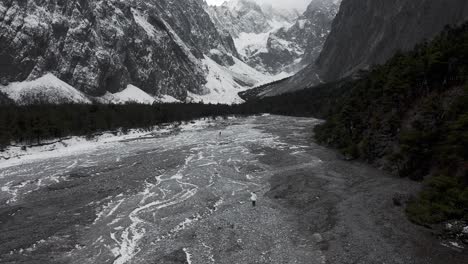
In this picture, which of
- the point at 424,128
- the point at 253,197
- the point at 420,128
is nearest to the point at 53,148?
the point at 253,197

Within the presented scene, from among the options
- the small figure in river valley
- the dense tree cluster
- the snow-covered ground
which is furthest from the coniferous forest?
the small figure in river valley

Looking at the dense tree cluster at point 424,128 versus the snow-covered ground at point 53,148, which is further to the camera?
the snow-covered ground at point 53,148

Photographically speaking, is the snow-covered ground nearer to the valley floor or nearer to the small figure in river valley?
the valley floor

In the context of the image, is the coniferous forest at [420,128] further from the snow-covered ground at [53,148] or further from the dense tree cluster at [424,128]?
the snow-covered ground at [53,148]

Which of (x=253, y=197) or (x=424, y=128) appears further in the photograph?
(x=424, y=128)

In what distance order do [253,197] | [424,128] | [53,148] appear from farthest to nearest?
[53,148], [424,128], [253,197]

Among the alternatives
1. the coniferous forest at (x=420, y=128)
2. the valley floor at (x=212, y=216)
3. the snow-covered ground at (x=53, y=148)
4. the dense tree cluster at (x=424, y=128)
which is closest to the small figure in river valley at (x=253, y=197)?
the valley floor at (x=212, y=216)

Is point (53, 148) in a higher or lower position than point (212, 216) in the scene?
higher

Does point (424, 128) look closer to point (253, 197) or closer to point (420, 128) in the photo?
point (420, 128)

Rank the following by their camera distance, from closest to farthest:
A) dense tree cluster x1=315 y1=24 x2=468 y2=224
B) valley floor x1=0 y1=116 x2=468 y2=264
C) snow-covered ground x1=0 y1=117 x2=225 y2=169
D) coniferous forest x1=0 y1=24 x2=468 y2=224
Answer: valley floor x1=0 y1=116 x2=468 y2=264
dense tree cluster x1=315 y1=24 x2=468 y2=224
coniferous forest x1=0 y1=24 x2=468 y2=224
snow-covered ground x1=0 y1=117 x2=225 y2=169

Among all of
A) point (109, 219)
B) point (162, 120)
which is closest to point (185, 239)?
point (109, 219)
